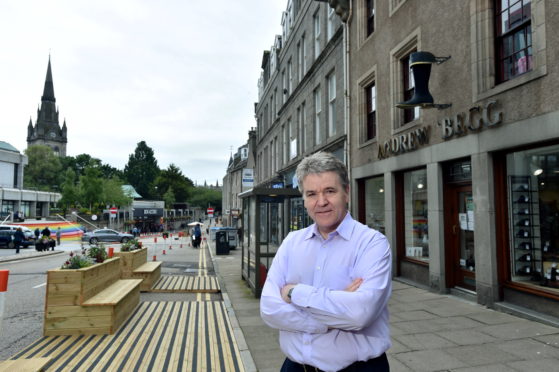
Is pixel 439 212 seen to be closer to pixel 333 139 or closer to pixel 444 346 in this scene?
pixel 444 346

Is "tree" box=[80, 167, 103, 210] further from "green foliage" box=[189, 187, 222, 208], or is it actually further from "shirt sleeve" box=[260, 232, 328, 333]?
"shirt sleeve" box=[260, 232, 328, 333]

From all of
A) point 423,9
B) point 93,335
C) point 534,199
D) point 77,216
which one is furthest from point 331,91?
point 77,216

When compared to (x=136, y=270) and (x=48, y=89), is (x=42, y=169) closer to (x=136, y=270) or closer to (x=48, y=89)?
(x=48, y=89)

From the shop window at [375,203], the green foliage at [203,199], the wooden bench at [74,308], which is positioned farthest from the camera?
the green foliage at [203,199]

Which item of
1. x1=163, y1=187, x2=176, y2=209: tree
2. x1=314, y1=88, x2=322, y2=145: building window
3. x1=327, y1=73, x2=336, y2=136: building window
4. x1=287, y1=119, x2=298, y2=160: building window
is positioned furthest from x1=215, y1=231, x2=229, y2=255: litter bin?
x1=163, y1=187, x2=176, y2=209: tree

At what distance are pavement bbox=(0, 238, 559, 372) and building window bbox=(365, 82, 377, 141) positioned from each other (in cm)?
660

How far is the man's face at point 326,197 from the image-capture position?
2.25 meters

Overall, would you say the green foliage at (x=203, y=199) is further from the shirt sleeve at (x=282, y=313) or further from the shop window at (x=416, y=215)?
the shirt sleeve at (x=282, y=313)

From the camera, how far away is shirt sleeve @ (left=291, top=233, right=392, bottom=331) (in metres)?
1.96

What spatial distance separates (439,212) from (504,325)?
3.34 metres

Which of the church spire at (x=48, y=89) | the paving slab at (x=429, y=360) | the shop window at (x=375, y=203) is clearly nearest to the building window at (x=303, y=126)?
the shop window at (x=375, y=203)

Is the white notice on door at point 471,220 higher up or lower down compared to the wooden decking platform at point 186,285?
higher up

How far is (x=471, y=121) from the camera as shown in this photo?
25.6 feet

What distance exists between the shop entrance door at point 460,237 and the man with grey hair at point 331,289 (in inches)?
280
